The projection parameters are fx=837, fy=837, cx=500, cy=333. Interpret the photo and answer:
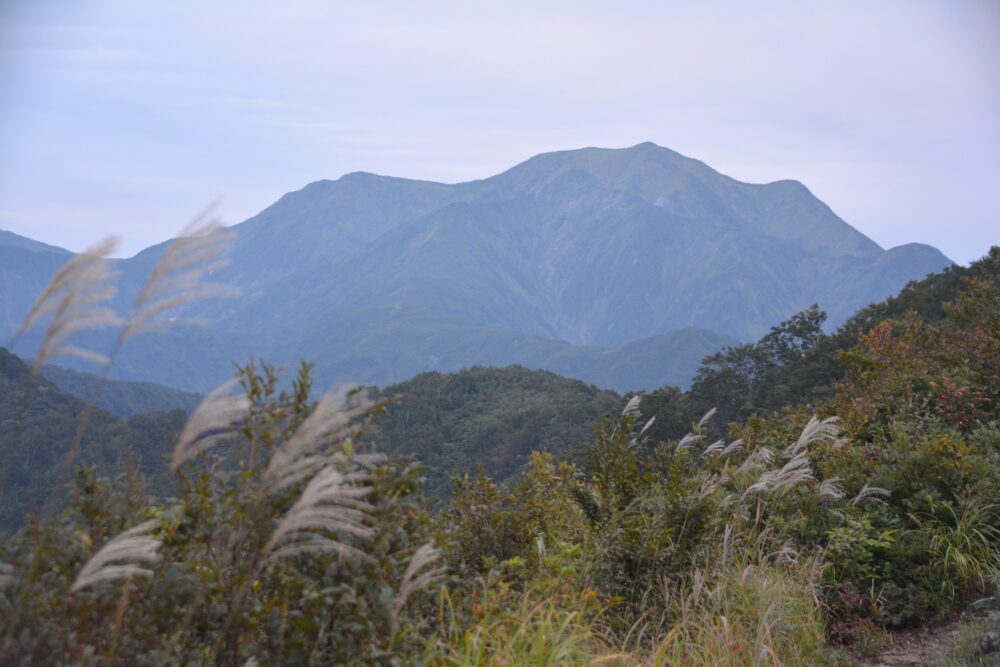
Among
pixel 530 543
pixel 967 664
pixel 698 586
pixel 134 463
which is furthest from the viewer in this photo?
pixel 530 543

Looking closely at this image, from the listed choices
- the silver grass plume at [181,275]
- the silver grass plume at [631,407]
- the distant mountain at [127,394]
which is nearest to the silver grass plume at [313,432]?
the silver grass plume at [181,275]

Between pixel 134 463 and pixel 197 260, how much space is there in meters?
0.90

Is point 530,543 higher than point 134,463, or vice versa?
point 134,463

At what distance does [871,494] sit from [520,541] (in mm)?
2634

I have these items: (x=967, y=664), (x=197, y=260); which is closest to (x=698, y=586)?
(x=967, y=664)

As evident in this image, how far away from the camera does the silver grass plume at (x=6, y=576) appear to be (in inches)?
82.8

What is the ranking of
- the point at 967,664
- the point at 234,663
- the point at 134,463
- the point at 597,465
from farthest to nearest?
the point at 597,465
the point at 967,664
the point at 134,463
the point at 234,663

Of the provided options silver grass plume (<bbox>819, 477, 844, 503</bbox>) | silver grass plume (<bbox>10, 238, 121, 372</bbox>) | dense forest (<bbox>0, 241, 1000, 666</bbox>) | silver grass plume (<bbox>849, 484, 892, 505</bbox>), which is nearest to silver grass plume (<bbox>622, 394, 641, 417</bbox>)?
dense forest (<bbox>0, 241, 1000, 666</bbox>)

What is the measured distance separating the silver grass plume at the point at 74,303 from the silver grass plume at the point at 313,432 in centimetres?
61

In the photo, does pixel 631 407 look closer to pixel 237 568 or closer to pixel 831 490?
pixel 831 490

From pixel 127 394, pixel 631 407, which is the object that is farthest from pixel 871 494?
pixel 127 394

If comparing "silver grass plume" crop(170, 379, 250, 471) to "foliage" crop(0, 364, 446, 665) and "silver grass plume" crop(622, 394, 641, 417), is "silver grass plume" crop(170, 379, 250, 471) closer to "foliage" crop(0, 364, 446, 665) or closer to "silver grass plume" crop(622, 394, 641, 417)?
"foliage" crop(0, 364, 446, 665)

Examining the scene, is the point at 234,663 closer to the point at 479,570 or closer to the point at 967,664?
the point at 479,570

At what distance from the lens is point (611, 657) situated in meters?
3.30
